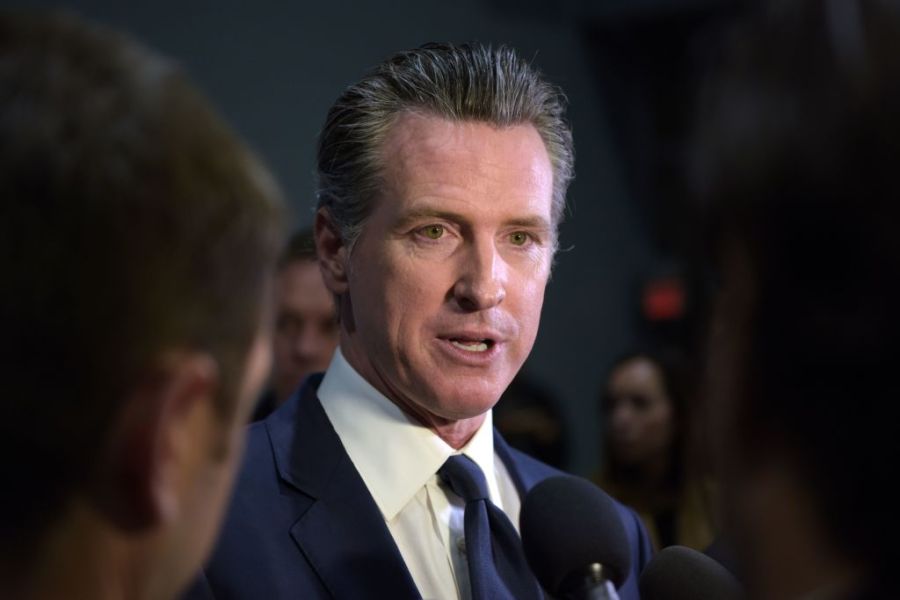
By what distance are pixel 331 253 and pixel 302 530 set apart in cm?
46

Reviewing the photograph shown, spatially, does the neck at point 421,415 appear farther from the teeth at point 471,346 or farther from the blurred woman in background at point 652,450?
the blurred woman in background at point 652,450

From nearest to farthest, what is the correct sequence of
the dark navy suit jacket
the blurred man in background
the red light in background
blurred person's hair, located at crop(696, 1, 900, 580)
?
blurred person's hair, located at crop(696, 1, 900, 580) < the dark navy suit jacket < the blurred man in background < the red light in background

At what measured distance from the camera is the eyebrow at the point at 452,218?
5.96 ft

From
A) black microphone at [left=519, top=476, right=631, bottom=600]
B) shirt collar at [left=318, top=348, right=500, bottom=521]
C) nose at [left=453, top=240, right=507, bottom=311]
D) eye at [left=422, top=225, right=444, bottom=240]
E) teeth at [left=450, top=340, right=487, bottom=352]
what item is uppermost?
eye at [left=422, top=225, right=444, bottom=240]

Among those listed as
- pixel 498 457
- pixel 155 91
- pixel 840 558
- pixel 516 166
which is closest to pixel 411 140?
pixel 516 166

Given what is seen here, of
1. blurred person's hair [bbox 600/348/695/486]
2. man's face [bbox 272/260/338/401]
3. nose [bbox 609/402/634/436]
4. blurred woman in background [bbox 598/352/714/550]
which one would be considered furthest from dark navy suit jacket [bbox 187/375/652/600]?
nose [bbox 609/402/634/436]

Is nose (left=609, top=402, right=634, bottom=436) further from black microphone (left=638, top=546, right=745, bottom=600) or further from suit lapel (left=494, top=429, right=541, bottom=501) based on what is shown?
black microphone (left=638, top=546, right=745, bottom=600)

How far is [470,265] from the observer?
5.97 ft

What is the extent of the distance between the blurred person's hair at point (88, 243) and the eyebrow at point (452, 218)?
904mm

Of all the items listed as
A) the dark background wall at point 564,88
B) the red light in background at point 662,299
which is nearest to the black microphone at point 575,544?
the dark background wall at point 564,88

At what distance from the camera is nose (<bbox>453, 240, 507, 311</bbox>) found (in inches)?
71.1

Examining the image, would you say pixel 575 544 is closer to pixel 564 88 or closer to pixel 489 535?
pixel 489 535

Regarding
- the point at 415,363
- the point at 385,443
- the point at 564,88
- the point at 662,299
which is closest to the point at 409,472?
the point at 385,443

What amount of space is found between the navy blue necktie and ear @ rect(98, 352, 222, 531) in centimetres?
89
